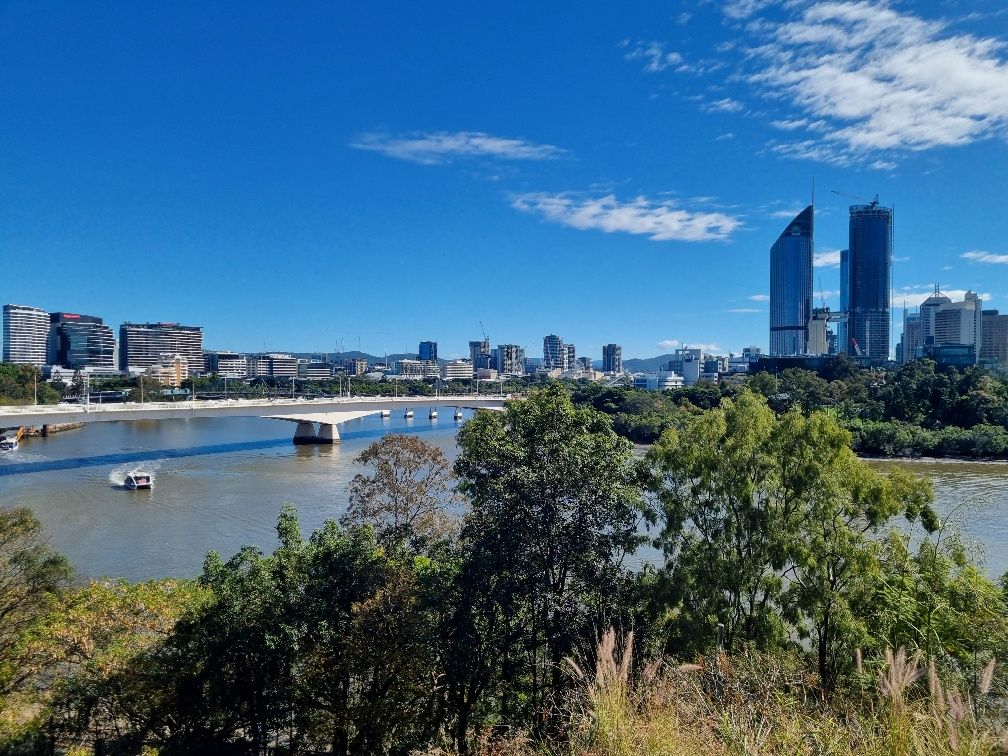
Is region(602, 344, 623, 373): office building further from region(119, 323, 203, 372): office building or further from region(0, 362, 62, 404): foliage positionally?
region(0, 362, 62, 404): foliage

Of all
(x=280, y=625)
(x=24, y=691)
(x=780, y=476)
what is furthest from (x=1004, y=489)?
(x=24, y=691)

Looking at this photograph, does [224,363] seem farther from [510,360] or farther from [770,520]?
[770,520]

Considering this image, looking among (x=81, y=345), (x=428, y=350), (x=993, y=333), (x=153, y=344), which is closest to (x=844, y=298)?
(x=993, y=333)

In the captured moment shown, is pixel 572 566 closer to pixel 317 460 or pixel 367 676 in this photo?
pixel 367 676

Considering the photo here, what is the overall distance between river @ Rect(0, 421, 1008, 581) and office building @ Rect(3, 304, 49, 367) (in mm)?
71128

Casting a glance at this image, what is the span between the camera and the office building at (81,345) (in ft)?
291

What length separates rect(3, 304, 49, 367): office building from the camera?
90.4m

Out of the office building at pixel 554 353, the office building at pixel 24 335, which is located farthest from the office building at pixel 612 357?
the office building at pixel 24 335

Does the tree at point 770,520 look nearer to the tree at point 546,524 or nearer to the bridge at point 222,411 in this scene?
the tree at point 546,524

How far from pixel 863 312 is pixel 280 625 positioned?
112 meters

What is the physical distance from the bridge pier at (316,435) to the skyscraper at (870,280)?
90.7 m

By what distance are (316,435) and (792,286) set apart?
326 feet

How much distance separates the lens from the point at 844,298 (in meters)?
106

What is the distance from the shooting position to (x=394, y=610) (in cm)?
509
